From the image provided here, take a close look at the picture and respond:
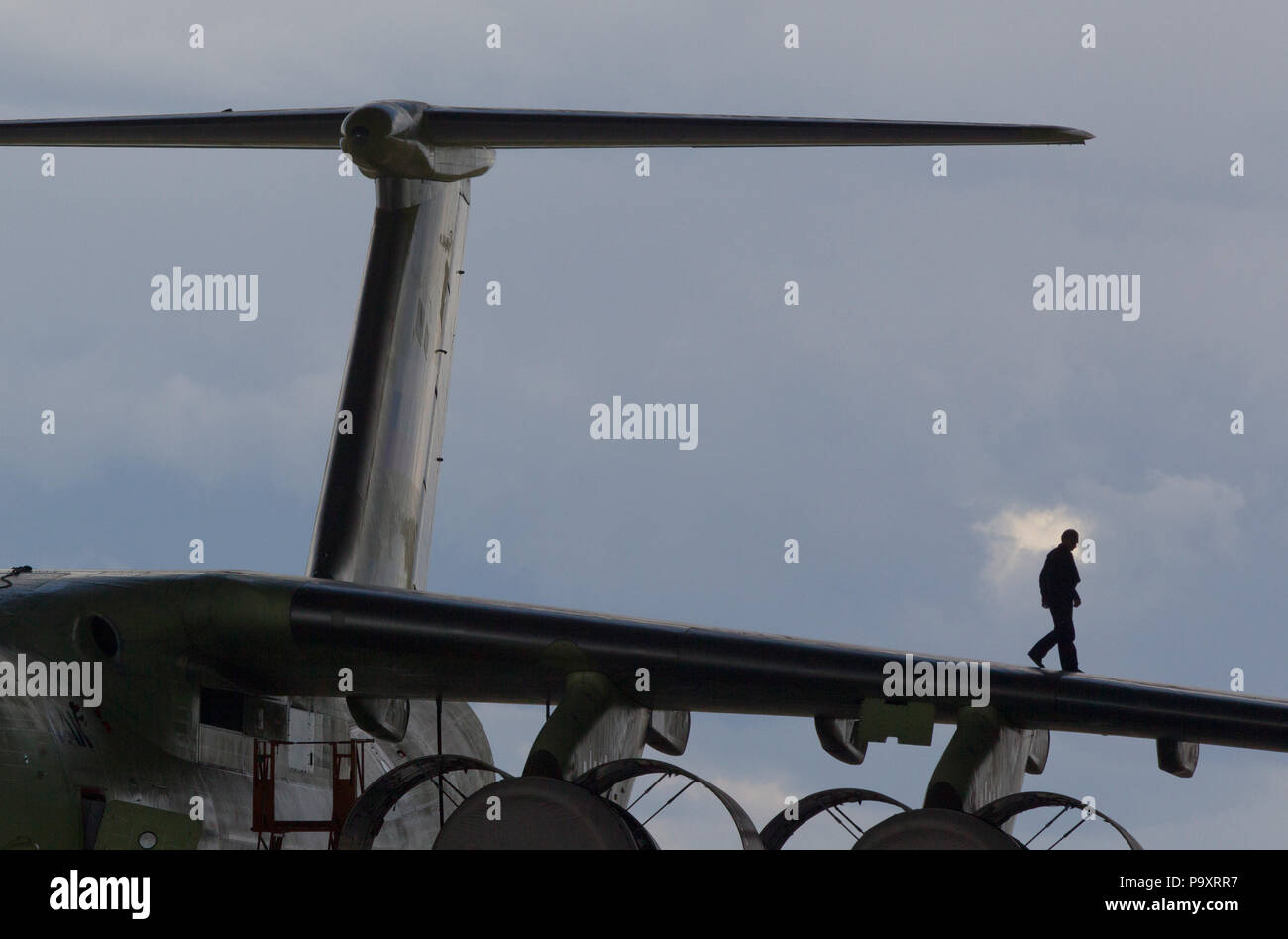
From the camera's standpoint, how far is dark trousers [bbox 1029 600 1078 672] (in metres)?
14.4

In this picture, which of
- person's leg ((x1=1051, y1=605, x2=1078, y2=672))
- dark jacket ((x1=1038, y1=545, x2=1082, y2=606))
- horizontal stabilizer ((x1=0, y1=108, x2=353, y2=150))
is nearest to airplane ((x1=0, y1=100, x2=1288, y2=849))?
person's leg ((x1=1051, y1=605, x2=1078, y2=672))

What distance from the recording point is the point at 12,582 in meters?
13.9

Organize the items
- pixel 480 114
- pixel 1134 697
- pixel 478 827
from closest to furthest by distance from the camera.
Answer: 1. pixel 478 827
2. pixel 1134 697
3. pixel 480 114

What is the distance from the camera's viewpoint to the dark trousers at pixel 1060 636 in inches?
565

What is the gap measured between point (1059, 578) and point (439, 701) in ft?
18.5

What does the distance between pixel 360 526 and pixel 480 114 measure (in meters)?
4.45

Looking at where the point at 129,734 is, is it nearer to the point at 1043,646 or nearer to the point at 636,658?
the point at 636,658

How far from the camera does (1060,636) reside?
1442cm

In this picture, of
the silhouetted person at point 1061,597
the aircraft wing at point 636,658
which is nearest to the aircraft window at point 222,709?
the aircraft wing at point 636,658

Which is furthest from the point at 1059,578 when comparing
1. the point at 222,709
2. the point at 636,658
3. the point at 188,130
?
the point at 188,130

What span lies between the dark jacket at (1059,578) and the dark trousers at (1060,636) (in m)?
0.08

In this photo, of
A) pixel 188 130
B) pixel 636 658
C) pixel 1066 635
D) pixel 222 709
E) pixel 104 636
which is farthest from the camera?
pixel 188 130
